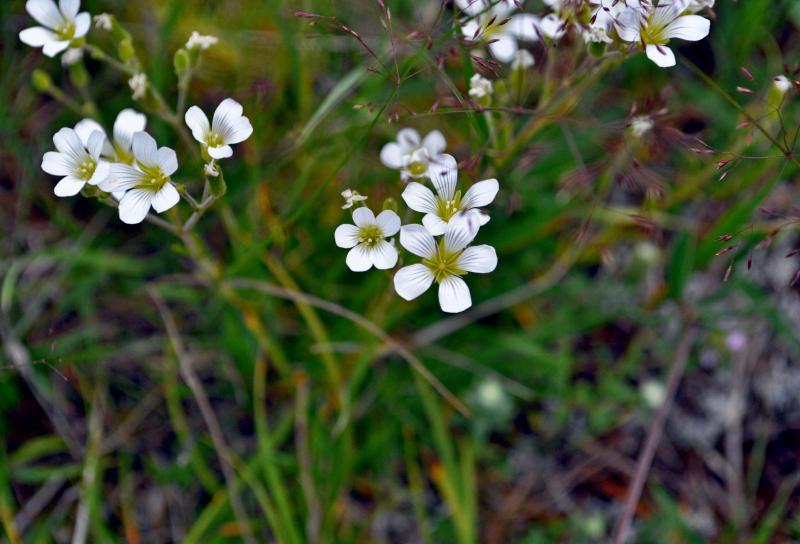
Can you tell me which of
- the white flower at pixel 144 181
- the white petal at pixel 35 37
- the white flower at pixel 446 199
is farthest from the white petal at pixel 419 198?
the white petal at pixel 35 37

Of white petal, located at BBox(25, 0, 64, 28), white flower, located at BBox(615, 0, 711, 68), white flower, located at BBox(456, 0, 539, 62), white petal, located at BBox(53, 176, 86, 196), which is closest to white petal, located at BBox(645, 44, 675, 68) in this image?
white flower, located at BBox(615, 0, 711, 68)

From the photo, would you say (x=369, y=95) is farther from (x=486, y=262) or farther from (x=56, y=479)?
(x=56, y=479)

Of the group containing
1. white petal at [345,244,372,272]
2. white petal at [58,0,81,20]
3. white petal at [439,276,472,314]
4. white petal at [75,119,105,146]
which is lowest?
white petal at [439,276,472,314]

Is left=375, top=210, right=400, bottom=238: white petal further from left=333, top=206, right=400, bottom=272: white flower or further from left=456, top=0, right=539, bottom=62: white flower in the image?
left=456, top=0, right=539, bottom=62: white flower

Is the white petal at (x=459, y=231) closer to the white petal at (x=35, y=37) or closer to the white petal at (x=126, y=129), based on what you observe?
the white petal at (x=126, y=129)

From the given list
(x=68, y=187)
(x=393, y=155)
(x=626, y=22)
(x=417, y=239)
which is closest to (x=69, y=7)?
(x=68, y=187)

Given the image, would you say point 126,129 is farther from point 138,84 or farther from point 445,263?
point 445,263

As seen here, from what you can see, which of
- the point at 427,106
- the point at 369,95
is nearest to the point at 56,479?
the point at 369,95
